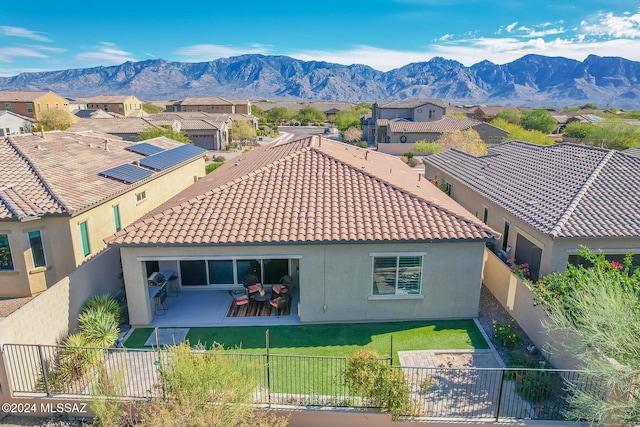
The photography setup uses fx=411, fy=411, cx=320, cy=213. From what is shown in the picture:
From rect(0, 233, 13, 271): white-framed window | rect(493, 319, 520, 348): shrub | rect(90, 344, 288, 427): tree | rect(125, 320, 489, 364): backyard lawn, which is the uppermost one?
rect(0, 233, 13, 271): white-framed window

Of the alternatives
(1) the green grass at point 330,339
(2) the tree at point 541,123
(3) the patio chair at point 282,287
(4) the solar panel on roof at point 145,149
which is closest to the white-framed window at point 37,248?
(1) the green grass at point 330,339

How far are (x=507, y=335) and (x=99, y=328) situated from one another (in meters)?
12.3

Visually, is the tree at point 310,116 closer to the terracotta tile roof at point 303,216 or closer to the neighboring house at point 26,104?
the neighboring house at point 26,104

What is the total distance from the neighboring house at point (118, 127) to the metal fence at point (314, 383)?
52142 mm

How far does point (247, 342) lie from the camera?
12.9 m

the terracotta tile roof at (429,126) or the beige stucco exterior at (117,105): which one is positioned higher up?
the beige stucco exterior at (117,105)

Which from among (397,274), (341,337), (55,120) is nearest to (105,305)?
(341,337)

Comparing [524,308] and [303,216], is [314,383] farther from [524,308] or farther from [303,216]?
[524,308]

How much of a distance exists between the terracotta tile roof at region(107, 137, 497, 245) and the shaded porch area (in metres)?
3.01

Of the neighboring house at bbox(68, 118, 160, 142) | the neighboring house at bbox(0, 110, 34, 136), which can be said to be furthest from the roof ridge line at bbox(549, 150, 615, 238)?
the neighboring house at bbox(0, 110, 34, 136)

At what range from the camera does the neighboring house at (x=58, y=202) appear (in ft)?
47.3

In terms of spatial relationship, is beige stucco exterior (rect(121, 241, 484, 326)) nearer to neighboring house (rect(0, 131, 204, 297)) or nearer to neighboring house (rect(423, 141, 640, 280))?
neighboring house (rect(423, 141, 640, 280))

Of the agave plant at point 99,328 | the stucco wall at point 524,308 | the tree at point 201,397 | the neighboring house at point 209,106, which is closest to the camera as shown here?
the tree at point 201,397

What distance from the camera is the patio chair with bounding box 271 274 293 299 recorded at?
14.8 m
